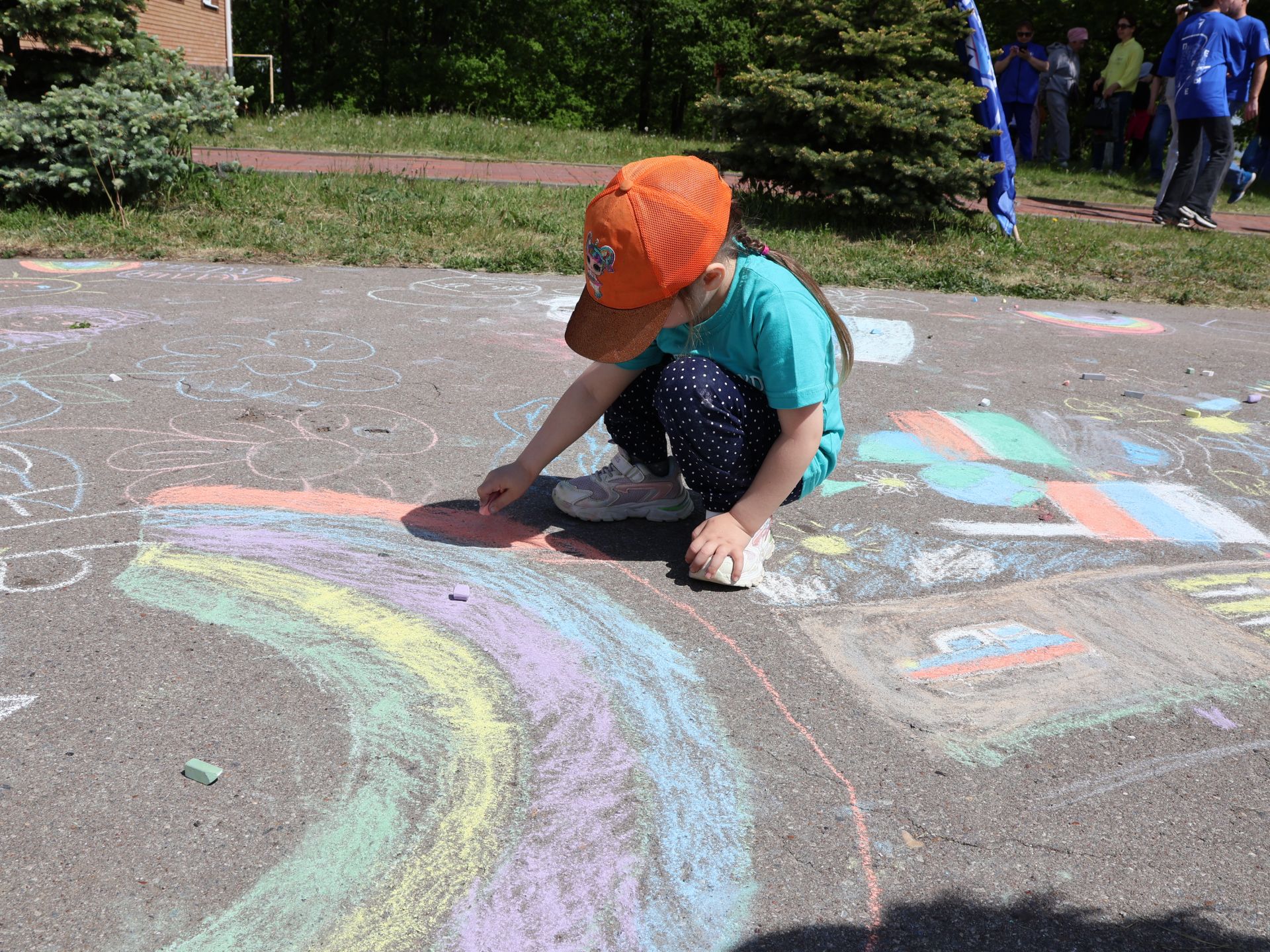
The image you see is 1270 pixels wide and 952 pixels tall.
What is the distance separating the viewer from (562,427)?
8.05 feet

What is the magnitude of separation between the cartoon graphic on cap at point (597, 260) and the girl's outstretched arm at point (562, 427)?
39 cm

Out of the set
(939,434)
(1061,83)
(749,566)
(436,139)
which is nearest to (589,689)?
(749,566)

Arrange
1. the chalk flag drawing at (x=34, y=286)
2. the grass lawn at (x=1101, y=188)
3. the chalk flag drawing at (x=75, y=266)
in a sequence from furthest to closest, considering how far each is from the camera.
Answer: the grass lawn at (x=1101, y=188), the chalk flag drawing at (x=75, y=266), the chalk flag drawing at (x=34, y=286)

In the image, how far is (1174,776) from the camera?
5.73 feet

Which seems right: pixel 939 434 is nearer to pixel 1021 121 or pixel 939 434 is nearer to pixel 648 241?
pixel 648 241

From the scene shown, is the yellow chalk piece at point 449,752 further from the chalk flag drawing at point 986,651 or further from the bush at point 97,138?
the bush at point 97,138

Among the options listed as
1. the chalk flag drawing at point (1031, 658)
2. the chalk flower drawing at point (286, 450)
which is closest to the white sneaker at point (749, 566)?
the chalk flag drawing at point (1031, 658)

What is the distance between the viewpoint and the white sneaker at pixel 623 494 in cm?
263

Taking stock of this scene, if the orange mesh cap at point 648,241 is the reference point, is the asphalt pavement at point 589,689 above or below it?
below

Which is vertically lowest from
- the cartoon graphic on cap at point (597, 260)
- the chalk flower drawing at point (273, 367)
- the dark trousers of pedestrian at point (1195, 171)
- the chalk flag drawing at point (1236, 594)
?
Result: the chalk flag drawing at point (1236, 594)

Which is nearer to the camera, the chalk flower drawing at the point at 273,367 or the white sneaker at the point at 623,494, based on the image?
the white sneaker at the point at 623,494

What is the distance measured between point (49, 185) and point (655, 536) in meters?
5.03

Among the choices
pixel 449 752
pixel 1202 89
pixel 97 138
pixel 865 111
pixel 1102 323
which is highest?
pixel 1202 89

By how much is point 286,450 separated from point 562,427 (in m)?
0.94
